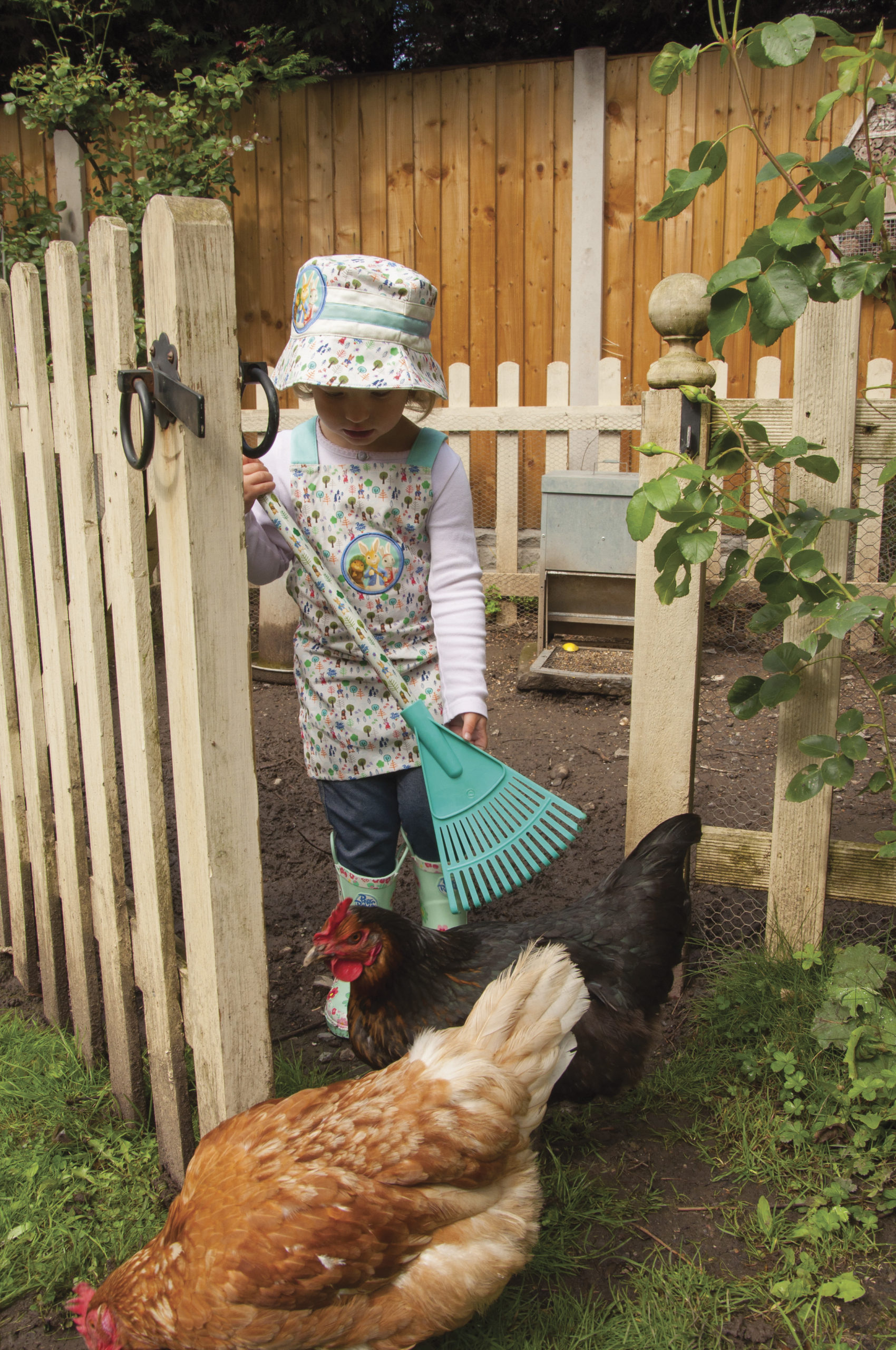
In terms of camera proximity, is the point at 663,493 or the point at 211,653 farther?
the point at 663,493

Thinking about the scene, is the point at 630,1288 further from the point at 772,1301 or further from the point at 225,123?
the point at 225,123

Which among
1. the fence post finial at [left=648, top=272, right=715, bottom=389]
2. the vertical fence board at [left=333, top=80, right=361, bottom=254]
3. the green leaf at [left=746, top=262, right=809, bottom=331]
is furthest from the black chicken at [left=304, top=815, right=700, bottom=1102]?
the vertical fence board at [left=333, top=80, right=361, bottom=254]

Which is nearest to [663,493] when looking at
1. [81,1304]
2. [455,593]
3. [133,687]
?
[455,593]

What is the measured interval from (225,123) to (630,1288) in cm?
669

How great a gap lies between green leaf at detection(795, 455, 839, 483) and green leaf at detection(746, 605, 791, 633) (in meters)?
0.26

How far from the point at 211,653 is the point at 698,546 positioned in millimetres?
915

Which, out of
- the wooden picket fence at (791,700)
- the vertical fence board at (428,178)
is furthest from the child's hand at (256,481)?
the vertical fence board at (428,178)

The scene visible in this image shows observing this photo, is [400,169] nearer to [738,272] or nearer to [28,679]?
[28,679]

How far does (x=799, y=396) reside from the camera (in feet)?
6.67

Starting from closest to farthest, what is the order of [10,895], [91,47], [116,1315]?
[116,1315]
[10,895]
[91,47]

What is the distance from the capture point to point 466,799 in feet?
6.38

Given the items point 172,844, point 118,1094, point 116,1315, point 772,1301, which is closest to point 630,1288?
point 772,1301

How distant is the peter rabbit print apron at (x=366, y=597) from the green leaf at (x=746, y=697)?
0.66m

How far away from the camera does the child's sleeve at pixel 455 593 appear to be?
218 centimetres
